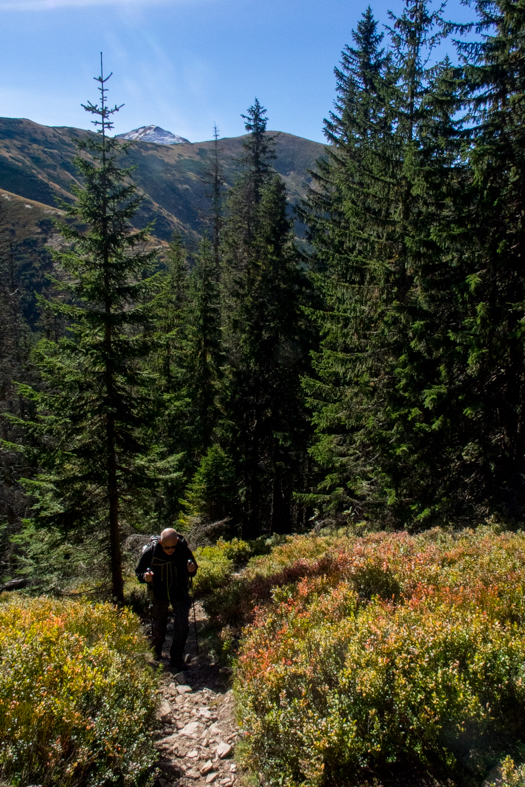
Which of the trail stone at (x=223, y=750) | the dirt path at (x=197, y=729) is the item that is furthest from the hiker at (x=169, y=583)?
the trail stone at (x=223, y=750)

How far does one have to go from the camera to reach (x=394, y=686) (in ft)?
12.7

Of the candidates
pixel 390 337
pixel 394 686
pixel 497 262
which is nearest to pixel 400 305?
pixel 390 337

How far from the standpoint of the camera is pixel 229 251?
29344 millimetres

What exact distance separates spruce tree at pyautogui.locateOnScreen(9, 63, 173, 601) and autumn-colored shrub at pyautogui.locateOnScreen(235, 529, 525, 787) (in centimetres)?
712

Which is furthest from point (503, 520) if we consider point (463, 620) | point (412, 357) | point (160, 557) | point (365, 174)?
point (365, 174)

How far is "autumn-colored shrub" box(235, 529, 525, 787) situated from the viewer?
354 centimetres

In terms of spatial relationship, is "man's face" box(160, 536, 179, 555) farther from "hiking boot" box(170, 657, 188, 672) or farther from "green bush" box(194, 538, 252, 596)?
"green bush" box(194, 538, 252, 596)

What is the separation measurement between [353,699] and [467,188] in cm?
1082

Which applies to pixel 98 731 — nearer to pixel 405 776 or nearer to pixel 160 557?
pixel 405 776

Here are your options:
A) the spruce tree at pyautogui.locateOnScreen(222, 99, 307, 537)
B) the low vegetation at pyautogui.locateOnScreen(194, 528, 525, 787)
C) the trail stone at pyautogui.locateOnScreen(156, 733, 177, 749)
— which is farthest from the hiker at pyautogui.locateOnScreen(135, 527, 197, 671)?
the spruce tree at pyautogui.locateOnScreen(222, 99, 307, 537)

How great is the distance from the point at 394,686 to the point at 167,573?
4612 mm

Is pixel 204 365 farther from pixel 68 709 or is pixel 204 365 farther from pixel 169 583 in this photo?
pixel 68 709

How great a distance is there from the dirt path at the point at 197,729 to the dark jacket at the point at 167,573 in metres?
1.26

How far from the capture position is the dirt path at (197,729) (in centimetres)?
445
